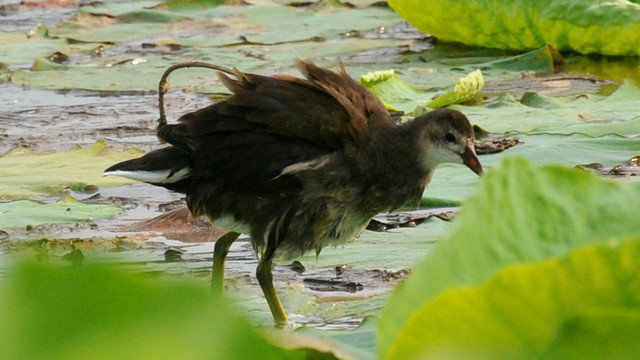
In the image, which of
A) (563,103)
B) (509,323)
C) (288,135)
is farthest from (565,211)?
(563,103)

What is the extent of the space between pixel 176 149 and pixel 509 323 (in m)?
3.38

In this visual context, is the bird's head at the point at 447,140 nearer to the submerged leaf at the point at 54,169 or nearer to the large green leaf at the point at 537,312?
the submerged leaf at the point at 54,169

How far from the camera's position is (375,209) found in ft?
14.6

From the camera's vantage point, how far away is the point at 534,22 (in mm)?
7348

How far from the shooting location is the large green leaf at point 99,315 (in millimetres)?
1127

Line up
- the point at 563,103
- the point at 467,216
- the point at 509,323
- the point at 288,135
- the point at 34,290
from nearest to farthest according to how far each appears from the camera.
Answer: the point at 34,290 → the point at 509,323 → the point at 467,216 → the point at 288,135 → the point at 563,103

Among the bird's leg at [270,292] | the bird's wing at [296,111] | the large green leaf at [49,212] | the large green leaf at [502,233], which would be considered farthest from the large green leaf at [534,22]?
the large green leaf at [502,233]

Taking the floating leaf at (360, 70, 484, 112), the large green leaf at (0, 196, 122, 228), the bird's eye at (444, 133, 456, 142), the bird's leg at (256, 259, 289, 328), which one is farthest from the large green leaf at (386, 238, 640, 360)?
the floating leaf at (360, 70, 484, 112)

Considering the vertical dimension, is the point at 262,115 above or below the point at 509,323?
below

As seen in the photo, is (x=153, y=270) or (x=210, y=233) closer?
(x=153, y=270)

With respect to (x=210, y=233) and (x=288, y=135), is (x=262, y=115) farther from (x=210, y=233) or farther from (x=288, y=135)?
(x=210, y=233)

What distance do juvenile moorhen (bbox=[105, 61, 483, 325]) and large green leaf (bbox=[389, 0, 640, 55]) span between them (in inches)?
107

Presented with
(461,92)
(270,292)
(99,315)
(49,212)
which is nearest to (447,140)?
(270,292)

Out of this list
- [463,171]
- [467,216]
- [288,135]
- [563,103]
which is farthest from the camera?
[563,103]
